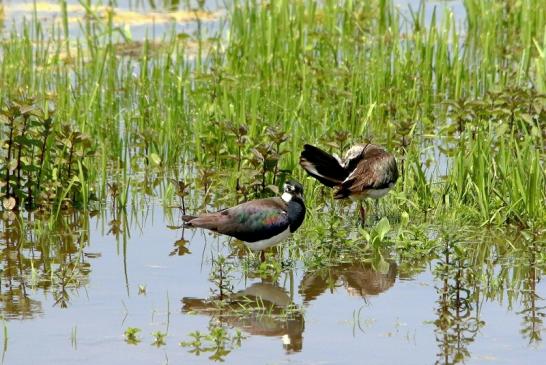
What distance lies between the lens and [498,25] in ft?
50.6

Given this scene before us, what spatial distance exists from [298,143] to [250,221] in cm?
246

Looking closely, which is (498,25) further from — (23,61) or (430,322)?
(430,322)

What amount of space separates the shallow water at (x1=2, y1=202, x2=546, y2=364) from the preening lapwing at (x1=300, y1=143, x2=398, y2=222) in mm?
893

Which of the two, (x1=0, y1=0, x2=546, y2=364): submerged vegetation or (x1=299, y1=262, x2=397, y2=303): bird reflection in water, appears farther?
(x1=0, y1=0, x2=546, y2=364): submerged vegetation

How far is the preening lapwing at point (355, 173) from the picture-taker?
382 inches

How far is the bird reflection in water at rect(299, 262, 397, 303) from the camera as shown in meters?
8.43

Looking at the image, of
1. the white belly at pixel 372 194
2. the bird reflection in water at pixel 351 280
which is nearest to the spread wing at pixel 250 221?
the bird reflection in water at pixel 351 280

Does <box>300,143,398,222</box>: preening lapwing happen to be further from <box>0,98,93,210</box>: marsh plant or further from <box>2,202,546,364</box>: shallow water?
<box>0,98,93,210</box>: marsh plant

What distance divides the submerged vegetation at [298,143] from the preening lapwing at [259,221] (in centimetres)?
24

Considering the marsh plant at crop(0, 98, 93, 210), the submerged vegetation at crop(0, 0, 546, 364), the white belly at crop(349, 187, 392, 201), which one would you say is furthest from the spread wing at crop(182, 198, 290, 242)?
the marsh plant at crop(0, 98, 93, 210)

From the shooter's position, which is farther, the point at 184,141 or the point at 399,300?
the point at 184,141

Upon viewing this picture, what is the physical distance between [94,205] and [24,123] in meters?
0.93

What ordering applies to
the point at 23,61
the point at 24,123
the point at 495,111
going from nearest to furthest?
the point at 24,123 → the point at 495,111 → the point at 23,61

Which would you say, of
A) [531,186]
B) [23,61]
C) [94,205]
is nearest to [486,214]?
[531,186]
